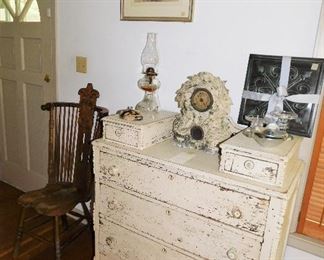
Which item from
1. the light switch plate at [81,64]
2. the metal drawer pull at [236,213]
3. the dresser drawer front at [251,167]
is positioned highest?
the light switch plate at [81,64]

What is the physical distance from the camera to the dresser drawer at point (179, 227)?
120cm

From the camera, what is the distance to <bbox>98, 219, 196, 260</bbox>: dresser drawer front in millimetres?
1409

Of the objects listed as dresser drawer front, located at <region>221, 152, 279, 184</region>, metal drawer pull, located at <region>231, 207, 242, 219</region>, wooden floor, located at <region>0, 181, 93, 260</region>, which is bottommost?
wooden floor, located at <region>0, 181, 93, 260</region>

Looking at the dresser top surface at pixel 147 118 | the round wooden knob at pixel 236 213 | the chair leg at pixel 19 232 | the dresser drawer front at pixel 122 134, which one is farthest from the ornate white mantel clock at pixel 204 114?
the chair leg at pixel 19 232

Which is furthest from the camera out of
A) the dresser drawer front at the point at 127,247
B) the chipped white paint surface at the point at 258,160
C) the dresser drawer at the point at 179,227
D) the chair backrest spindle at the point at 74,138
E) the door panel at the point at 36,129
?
the door panel at the point at 36,129

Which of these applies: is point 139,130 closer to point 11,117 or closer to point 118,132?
point 118,132

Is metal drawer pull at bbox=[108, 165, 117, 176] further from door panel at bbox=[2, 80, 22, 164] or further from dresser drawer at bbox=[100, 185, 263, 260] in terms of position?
door panel at bbox=[2, 80, 22, 164]

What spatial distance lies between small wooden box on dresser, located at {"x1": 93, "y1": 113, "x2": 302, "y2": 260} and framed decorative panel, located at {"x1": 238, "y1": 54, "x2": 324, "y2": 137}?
20cm

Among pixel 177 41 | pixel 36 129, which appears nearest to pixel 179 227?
pixel 177 41

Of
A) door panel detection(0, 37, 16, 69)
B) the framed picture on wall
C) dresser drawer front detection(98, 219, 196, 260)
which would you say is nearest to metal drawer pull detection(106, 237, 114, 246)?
dresser drawer front detection(98, 219, 196, 260)

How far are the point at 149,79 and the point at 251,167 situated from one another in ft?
2.42

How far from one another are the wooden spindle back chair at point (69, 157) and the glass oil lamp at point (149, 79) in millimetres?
320

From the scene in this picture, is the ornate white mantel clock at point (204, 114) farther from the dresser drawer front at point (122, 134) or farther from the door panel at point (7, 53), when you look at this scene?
the door panel at point (7, 53)

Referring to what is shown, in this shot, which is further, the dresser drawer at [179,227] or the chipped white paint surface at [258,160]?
the dresser drawer at [179,227]
